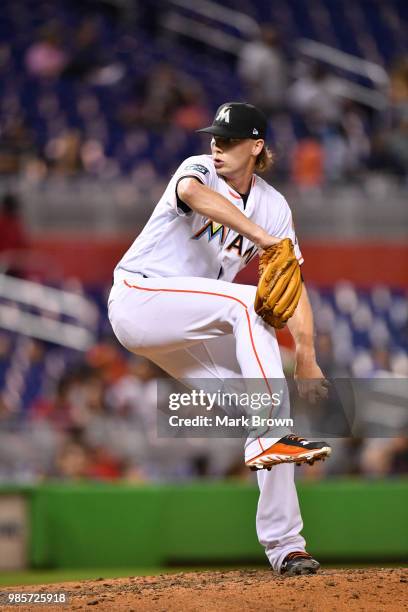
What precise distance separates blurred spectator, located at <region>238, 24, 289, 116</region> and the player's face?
8322 mm

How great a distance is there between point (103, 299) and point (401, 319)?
2.88 meters

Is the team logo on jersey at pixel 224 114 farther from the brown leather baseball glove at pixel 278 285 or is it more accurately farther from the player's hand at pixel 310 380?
the player's hand at pixel 310 380

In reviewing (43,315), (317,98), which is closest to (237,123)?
(43,315)

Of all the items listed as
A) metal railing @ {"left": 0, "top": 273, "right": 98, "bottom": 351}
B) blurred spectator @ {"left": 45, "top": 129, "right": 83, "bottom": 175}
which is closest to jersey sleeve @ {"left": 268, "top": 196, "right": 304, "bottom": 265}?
metal railing @ {"left": 0, "top": 273, "right": 98, "bottom": 351}

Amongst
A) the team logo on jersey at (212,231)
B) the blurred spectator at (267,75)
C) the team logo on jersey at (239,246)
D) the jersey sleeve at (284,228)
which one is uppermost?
the blurred spectator at (267,75)

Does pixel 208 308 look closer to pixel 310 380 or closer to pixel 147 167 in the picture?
pixel 310 380

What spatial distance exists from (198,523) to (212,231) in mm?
4354

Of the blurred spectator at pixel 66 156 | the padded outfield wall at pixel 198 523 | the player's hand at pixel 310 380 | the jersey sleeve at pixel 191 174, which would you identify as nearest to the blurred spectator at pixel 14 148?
the blurred spectator at pixel 66 156

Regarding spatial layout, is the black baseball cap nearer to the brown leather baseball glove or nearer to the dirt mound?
the brown leather baseball glove

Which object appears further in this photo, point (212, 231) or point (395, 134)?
point (395, 134)

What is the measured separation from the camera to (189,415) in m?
5.46

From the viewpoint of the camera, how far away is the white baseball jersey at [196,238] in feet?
16.0

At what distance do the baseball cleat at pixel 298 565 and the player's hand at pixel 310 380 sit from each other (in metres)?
0.68

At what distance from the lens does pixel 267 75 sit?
13.4m
